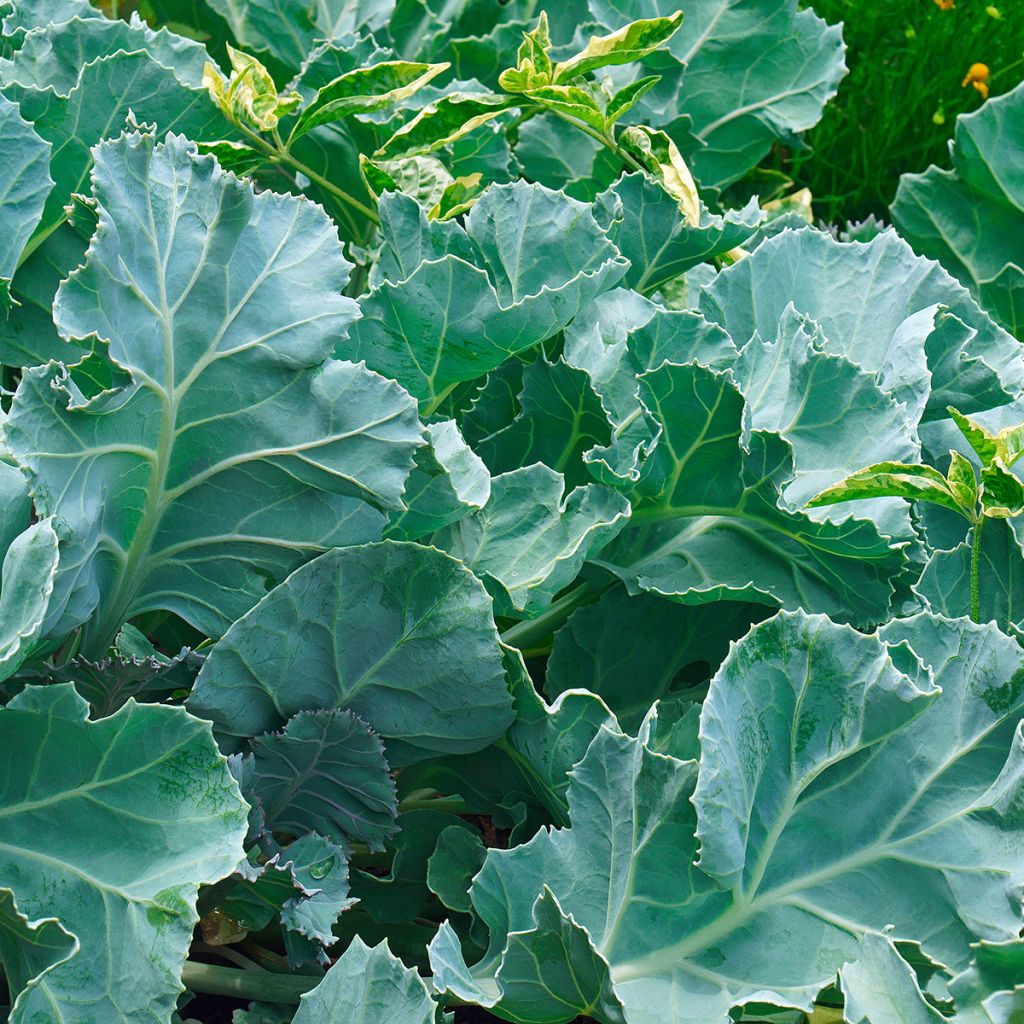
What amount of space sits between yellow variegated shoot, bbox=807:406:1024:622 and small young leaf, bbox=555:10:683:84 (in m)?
0.58

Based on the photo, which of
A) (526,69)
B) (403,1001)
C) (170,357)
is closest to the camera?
(403,1001)

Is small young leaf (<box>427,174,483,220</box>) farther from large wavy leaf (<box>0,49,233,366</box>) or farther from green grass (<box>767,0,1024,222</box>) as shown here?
green grass (<box>767,0,1024,222</box>)

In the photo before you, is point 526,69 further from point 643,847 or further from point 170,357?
point 643,847

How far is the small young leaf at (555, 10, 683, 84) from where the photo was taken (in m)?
1.42

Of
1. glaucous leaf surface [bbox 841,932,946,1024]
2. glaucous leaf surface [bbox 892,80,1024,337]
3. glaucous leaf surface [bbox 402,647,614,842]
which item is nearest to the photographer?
glaucous leaf surface [bbox 841,932,946,1024]

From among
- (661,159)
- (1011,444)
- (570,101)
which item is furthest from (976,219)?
(1011,444)

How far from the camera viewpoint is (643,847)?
101cm

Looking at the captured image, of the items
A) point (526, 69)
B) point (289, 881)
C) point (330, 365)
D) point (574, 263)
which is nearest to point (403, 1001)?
point (289, 881)

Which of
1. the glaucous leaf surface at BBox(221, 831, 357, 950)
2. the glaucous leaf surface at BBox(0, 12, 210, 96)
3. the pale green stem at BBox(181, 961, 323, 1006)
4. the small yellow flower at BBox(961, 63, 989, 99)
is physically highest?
the glaucous leaf surface at BBox(0, 12, 210, 96)

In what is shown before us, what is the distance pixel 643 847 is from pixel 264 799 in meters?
0.35

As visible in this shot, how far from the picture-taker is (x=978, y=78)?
2.59m

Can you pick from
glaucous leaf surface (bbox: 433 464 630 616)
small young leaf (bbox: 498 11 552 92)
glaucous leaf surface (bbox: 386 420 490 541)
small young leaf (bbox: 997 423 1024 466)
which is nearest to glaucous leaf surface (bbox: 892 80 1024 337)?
small young leaf (bbox: 498 11 552 92)

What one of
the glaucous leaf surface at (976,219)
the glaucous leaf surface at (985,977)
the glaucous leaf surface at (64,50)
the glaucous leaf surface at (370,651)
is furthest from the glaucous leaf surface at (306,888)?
the glaucous leaf surface at (976,219)

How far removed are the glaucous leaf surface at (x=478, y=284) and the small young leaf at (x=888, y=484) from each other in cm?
28
